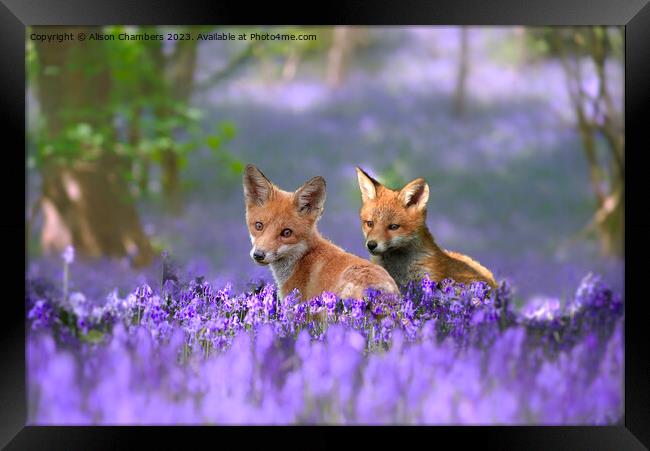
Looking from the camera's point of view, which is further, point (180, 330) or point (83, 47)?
point (83, 47)

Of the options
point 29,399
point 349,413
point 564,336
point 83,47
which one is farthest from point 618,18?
point 83,47

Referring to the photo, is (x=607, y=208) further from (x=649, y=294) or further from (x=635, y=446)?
(x=635, y=446)

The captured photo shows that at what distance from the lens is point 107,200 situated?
329 inches

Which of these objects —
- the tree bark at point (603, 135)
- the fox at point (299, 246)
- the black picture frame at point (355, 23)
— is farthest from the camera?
the tree bark at point (603, 135)

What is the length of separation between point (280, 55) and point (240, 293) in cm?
465

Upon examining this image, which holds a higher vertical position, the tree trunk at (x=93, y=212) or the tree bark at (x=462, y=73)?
the tree bark at (x=462, y=73)

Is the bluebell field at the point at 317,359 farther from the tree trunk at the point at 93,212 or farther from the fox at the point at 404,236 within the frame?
the tree trunk at the point at 93,212

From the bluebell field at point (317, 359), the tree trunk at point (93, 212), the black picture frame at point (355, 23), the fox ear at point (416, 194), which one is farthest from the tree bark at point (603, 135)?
the tree trunk at point (93, 212)

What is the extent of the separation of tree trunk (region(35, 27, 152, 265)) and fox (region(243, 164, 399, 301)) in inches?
152

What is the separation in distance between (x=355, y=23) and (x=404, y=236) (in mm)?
1504

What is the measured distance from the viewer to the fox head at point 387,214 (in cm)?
468

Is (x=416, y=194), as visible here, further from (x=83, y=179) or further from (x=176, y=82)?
(x=83, y=179)

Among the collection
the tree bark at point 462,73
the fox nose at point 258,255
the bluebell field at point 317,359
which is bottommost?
the bluebell field at point 317,359

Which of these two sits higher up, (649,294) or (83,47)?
(83,47)
